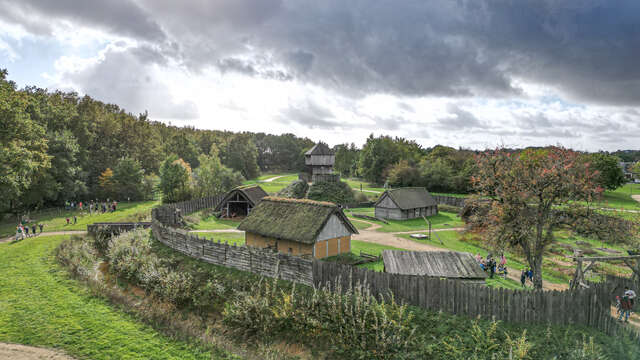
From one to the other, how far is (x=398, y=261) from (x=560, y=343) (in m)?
7.81

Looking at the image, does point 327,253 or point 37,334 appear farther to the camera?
point 327,253

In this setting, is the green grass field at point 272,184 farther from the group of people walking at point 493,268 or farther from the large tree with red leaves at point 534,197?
the large tree with red leaves at point 534,197

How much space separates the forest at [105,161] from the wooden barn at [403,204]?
605cm

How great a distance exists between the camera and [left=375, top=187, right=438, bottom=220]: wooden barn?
41.8 m

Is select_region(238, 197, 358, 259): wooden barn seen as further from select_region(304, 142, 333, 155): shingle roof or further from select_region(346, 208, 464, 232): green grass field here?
select_region(304, 142, 333, 155): shingle roof

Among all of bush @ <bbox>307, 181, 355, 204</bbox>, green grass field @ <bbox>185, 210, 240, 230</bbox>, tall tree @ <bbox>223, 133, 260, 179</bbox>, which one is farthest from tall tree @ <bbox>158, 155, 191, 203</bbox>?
tall tree @ <bbox>223, 133, 260, 179</bbox>

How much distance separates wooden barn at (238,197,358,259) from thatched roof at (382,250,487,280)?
4.83m

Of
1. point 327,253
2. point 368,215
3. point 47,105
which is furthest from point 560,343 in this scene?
point 47,105

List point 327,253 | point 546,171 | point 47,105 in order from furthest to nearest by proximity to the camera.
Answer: point 47,105, point 327,253, point 546,171

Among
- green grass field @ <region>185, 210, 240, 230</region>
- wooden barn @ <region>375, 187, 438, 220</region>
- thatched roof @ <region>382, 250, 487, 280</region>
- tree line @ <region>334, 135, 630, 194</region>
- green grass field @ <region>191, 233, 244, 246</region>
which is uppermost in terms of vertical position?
tree line @ <region>334, 135, 630, 194</region>

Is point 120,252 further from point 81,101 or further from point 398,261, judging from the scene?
point 81,101

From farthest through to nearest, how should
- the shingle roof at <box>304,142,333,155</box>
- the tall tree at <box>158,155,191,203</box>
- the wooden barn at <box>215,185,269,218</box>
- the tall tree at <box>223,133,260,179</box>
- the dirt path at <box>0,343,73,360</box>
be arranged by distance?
the tall tree at <box>223,133,260,179</box> < the shingle roof at <box>304,142,333,155</box> < the tall tree at <box>158,155,191,203</box> < the wooden barn at <box>215,185,269,218</box> < the dirt path at <box>0,343,73,360</box>

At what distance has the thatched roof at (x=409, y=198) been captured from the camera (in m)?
41.8

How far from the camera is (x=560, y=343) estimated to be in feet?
40.1
